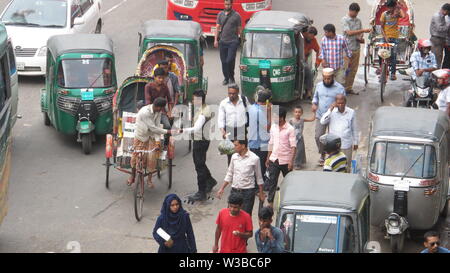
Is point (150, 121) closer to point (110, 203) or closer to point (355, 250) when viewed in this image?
point (110, 203)

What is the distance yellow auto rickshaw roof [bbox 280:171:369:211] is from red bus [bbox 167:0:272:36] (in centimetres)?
1252

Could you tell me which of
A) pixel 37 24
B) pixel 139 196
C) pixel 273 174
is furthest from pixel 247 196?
pixel 37 24

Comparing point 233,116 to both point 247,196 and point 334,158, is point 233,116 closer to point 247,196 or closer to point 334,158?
point 247,196

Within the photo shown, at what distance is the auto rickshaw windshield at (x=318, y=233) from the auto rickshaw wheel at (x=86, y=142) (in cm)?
723

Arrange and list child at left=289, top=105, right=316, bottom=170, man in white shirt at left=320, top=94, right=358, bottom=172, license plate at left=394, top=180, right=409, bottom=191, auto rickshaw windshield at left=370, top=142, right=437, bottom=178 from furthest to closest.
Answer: child at left=289, top=105, right=316, bottom=170
man in white shirt at left=320, top=94, right=358, bottom=172
auto rickshaw windshield at left=370, top=142, right=437, bottom=178
license plate at left=394, top=180, right=409, bottom=191

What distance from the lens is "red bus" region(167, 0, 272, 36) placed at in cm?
2530

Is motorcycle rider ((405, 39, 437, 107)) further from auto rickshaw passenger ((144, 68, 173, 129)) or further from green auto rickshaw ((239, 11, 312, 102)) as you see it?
auto rickshaw passenger ((144, 68, 173, 129))

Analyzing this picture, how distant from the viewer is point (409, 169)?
1480 centimetres

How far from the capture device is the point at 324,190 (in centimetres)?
1258

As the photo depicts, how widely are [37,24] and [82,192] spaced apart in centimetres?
761

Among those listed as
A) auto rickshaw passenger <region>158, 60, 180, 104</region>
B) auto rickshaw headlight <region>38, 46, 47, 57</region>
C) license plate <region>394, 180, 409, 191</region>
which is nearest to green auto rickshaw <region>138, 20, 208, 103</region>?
auto rickshaw passenger <region>158, 60, 180, 104</region>

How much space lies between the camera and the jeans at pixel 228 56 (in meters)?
22.6

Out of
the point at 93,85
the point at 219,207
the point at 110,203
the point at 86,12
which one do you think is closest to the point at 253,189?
the point at 219,207

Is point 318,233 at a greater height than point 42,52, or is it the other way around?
point 42,52
